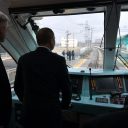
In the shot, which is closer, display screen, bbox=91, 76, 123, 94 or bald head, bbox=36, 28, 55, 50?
bald head, bbox=36, 28, 55, 50

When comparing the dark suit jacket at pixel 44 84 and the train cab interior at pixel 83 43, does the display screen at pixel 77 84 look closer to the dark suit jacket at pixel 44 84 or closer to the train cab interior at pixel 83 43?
the train cab interior at pixel 83 43

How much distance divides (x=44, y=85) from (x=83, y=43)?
5.47 feet

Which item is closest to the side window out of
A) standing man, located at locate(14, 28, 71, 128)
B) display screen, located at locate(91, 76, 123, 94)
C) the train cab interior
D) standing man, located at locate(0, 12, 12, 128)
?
the train cab interior

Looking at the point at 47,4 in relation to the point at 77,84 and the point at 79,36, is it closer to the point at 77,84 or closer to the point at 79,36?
the point at 79,36

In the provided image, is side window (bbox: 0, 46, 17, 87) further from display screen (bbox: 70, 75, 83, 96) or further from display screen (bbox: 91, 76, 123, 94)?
display screen (bbox: 91, 76, 123, 94)

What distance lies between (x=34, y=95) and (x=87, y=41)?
1.67 meters

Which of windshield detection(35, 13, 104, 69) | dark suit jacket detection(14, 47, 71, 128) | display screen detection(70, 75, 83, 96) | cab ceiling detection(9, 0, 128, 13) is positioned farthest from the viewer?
windshield detection(35, 13, 104, 69)

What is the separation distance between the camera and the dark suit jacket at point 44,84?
2074 millimetres

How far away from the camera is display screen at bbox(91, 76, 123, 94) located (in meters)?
3.21

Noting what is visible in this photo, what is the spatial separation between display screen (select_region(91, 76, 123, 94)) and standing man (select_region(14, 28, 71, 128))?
A: 109 centimetres

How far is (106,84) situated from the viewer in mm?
3287

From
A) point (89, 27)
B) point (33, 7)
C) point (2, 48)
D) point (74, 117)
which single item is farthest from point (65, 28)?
point (74, 117)

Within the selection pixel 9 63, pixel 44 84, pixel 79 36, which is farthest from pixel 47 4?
pixel 44 84

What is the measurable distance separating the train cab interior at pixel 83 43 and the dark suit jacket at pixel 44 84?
77 cm
